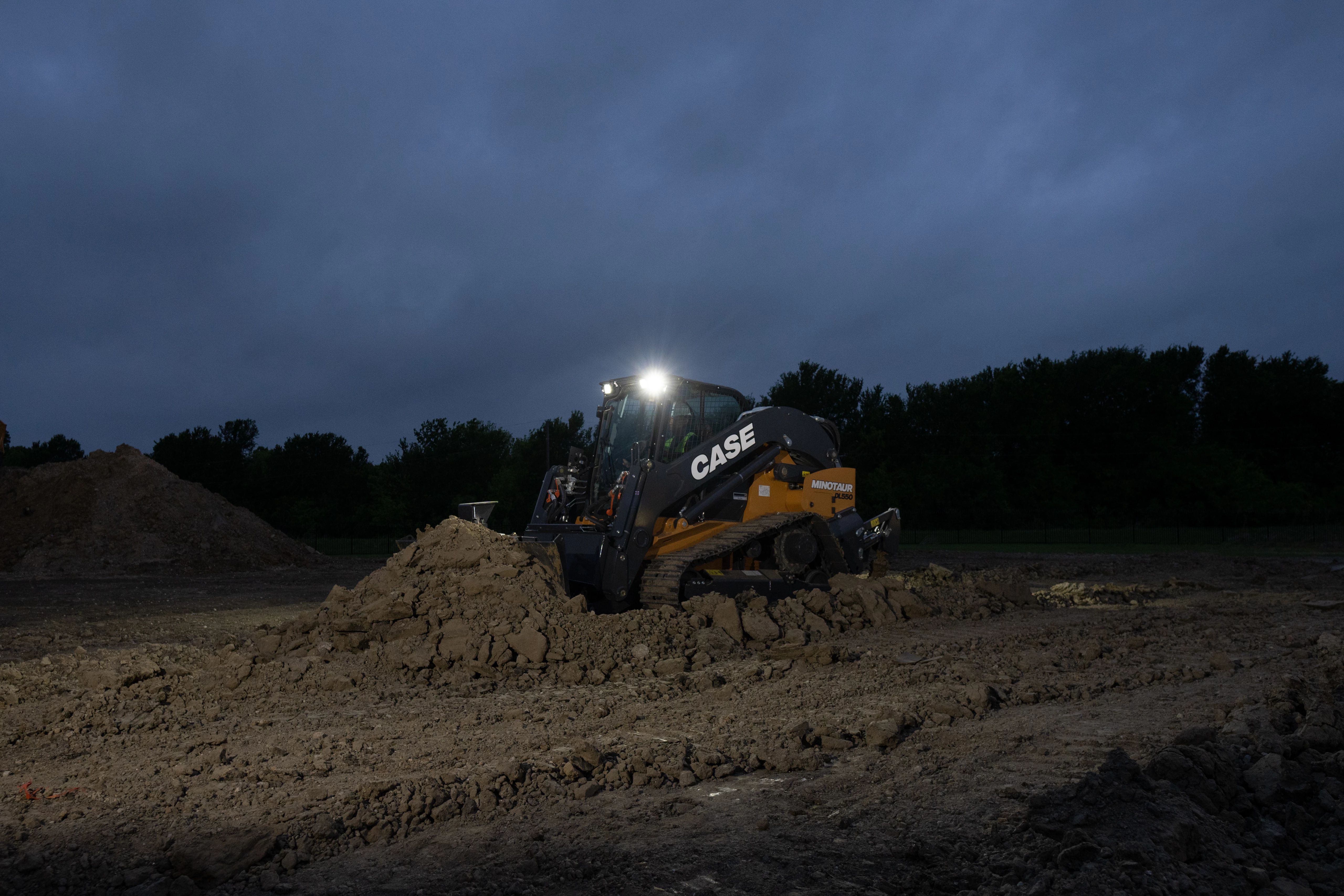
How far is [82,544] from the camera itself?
22.5 metres

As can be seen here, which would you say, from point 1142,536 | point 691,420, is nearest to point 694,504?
point 691,420

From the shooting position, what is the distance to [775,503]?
36.8 ft

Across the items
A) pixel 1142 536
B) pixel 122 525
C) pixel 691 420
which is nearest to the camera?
pixel 691 420

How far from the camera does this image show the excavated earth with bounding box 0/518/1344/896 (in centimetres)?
333

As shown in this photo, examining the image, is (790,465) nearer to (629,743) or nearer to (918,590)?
(918,590)

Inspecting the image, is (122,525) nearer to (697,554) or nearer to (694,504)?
(694,504)

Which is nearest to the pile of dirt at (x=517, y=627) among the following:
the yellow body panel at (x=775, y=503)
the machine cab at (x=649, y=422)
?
the yellow body panel at (x=775, y=503)

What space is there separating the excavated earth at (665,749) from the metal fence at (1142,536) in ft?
94.3

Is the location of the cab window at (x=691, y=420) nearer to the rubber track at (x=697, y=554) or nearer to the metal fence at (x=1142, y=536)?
the rubber track at (x=697, y=554)

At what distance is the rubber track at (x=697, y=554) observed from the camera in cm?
925

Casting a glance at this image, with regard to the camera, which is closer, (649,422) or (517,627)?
(517,627)

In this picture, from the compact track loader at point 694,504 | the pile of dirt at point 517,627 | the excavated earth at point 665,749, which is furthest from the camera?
the compact track loader at point 694,504

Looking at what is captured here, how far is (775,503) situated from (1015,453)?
152 ft

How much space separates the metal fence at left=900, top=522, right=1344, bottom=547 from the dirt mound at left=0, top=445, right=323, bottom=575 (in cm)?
2456
